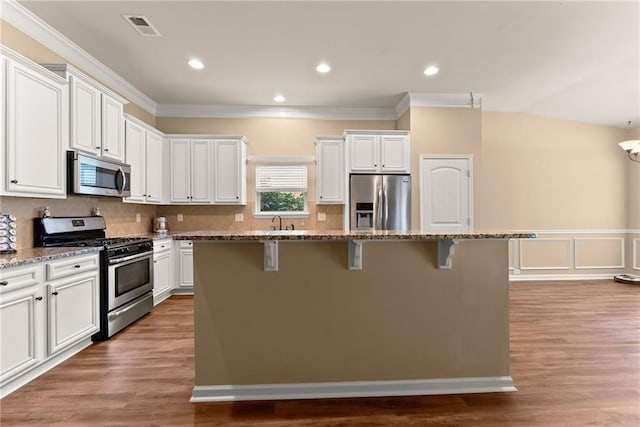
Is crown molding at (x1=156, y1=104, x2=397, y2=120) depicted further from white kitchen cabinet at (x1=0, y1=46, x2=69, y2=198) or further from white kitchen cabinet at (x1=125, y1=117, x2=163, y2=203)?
white kitchen cabinet at (x1=0, y1=46, x2=69, y2=198)

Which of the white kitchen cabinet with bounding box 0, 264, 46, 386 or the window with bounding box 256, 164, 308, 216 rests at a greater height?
the window with bounding box 256, 164, 308, 216

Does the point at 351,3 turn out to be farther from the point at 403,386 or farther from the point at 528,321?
the point at 528,321

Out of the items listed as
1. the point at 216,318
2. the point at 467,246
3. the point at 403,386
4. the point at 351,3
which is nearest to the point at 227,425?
the point at 216,318

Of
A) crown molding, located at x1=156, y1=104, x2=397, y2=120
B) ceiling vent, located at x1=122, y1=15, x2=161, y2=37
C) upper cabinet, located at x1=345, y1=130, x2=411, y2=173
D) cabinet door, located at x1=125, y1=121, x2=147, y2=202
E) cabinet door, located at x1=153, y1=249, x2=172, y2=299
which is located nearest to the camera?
ceiling vent, located at x1=122, y1=15, x2=161, y2=37

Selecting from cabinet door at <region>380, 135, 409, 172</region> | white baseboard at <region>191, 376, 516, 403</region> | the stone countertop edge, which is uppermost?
cabinet door at <region>380, 135, 409, 172</region>

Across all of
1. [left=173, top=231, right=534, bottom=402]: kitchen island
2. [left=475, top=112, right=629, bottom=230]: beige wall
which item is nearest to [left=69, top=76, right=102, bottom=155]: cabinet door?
[left=173, top=231, right=534, bottom=402]: kitchen island

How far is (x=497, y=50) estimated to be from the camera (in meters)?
3.54

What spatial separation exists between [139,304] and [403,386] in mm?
3042

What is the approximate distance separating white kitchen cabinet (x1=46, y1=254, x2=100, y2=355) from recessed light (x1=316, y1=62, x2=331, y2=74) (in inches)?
122

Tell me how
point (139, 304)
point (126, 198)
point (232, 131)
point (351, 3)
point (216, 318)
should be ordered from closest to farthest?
1. point (216, 318)
2. point (351, 3)
3. point (139, 304)
4. point (126, 198)
5. point (232, 131)

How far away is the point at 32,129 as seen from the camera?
2686 millimetres

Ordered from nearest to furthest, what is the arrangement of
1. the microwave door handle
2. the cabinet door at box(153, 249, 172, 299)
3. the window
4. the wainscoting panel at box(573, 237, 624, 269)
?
the microwave door handle, the cabinet door at box(153, 249, 172, 299), the window, the wainscoting panel at box(573, 237, 624, 269)

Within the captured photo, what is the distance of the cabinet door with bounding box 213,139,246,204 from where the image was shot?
5078 millimetres

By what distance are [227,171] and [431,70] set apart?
3186 millimetres
